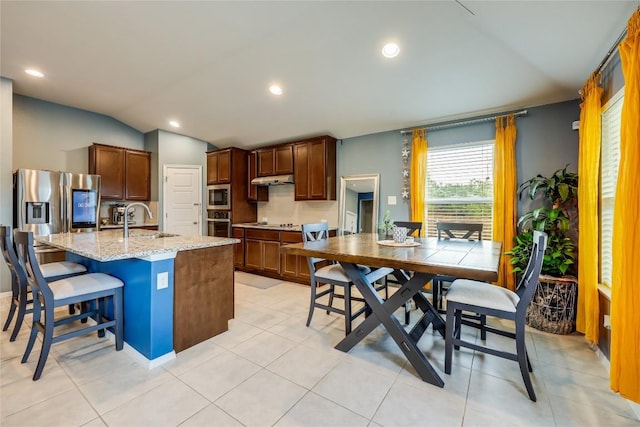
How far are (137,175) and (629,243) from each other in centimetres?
646

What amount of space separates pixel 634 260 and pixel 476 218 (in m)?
2.10

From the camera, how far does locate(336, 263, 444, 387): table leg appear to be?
185 cm

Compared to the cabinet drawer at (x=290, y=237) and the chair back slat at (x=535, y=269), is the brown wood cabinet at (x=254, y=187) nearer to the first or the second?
the cabinet drawer at (x=290, y=237)

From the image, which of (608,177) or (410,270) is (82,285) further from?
(608,177)

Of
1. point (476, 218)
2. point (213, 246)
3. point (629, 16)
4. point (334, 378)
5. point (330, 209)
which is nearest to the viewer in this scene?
point (629, 16)

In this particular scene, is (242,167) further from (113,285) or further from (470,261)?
(470,261)

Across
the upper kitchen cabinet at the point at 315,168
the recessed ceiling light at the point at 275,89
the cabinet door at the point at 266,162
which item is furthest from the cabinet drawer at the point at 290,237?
the recessed ceiling light at the point at 275,89

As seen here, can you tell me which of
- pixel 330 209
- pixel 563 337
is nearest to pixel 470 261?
pixel 563 337

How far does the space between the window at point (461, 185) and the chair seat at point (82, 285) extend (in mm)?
3713

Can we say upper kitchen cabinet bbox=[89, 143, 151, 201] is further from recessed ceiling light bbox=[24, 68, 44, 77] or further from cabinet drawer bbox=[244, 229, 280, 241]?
cabinet drawer bbox=[244, 229, 280, 241]

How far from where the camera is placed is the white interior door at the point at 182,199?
526 centimetres

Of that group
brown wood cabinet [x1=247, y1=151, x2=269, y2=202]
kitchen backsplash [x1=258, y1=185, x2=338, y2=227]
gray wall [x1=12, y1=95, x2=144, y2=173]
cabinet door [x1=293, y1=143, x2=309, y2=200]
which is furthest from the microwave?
gray wall [x1=12, y1=95, x2=144, y2=173]

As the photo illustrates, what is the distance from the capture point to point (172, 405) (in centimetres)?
159

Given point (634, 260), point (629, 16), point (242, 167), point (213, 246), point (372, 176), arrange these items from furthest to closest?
1. point (242, 167)
2. point (372, 176)
3. point (213, 246)
4. point (629, 16)
5. point (634, 260)
